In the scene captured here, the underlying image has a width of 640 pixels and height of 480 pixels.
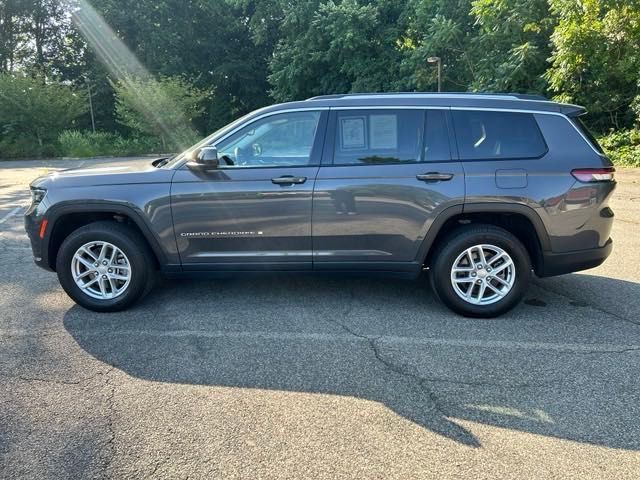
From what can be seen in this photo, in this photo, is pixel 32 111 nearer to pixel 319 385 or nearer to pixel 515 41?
pixel 515 41

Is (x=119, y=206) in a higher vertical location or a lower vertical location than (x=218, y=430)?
higher

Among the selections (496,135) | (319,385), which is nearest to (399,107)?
(496,135)

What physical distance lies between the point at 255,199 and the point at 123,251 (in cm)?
123

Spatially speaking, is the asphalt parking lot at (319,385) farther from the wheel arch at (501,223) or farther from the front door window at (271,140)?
the front door window at (271,140)

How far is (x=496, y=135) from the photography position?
159 inches

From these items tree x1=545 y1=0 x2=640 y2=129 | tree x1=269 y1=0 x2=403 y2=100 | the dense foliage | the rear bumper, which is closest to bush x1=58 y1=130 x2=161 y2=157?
the dense foliage

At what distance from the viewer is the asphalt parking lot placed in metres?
2.42

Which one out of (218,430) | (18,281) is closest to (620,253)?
(218,430)

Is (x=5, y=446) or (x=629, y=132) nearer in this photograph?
(x=5, y=446)

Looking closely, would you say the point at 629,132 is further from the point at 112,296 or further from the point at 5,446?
the point at 5,446

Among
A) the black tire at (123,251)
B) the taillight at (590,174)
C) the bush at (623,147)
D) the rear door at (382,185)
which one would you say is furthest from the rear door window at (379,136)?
the bush at (623,147)

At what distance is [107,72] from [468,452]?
38.5 meters

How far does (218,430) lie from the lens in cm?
266

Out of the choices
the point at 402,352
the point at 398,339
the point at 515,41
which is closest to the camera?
the point at 402,352
